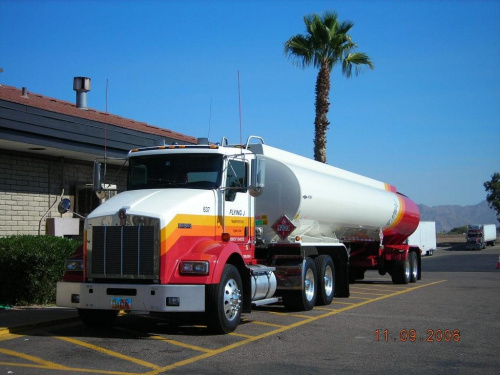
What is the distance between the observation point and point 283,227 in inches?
551

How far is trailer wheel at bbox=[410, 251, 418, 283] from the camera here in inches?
930

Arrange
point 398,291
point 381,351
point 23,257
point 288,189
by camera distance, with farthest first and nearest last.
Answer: point 398,291, point 288,189, point 23,257, point 381,351

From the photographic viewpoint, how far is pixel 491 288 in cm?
2052

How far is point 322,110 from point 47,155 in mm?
14315

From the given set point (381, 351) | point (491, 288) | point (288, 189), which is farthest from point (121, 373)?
point (491, 288)

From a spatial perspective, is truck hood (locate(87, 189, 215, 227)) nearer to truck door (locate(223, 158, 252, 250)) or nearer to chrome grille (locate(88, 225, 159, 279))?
chrome grille (locate(88, 225, 159, 279))

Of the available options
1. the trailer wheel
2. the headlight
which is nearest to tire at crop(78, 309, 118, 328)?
the headlight

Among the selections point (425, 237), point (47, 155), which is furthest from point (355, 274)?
point (425, 237)

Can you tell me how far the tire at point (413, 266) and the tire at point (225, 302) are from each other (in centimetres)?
1362

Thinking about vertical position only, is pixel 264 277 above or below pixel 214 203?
below

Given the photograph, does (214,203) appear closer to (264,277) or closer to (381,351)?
(264,277)

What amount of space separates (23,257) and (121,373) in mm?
5877
